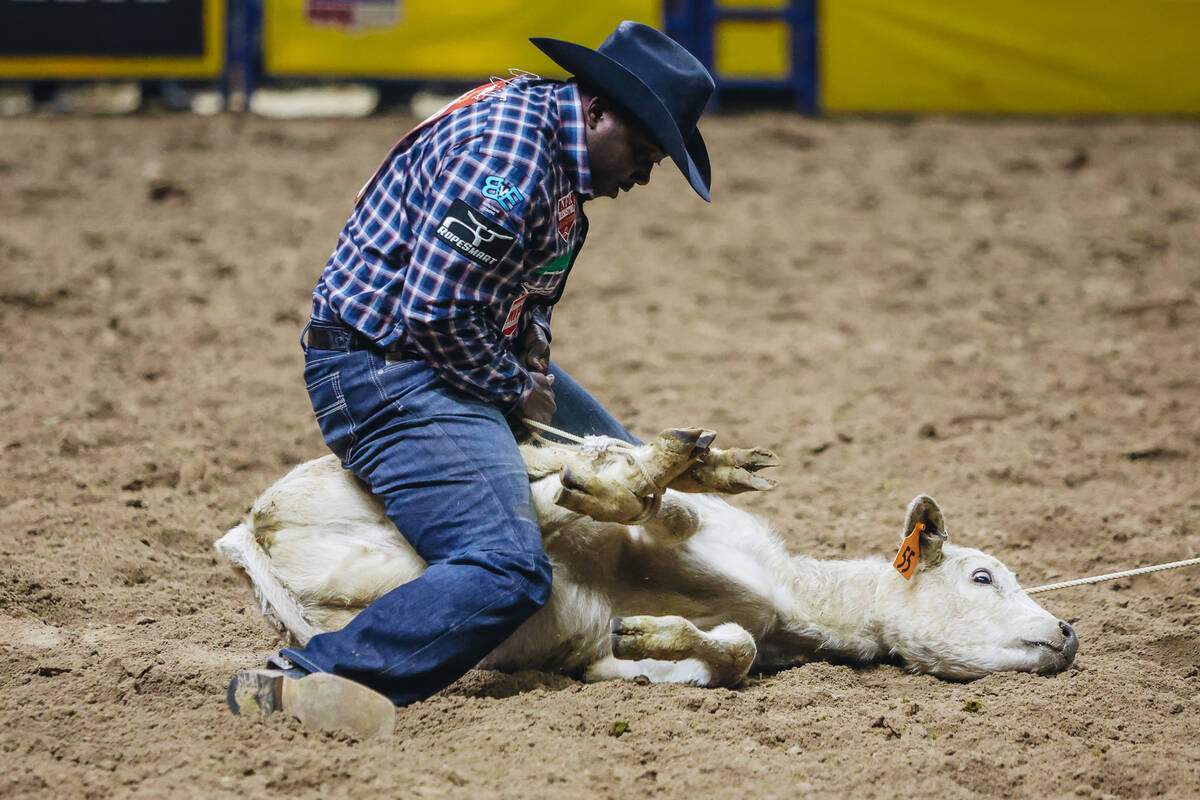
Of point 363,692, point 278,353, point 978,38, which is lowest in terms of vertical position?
point 278,353

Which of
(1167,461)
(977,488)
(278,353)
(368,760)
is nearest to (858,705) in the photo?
(368,760)

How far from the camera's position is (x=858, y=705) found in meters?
3.18

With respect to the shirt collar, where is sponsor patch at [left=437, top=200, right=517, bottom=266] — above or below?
below

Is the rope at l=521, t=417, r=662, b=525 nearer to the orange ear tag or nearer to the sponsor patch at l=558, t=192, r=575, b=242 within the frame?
the sponsor patch at l=558, t=192, r=575, b=242

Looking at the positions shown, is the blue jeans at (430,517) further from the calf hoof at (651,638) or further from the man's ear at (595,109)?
the man's ear at (595,109)

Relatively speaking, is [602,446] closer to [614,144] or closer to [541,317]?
[541,317]

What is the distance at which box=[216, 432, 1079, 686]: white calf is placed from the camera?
3092 mm

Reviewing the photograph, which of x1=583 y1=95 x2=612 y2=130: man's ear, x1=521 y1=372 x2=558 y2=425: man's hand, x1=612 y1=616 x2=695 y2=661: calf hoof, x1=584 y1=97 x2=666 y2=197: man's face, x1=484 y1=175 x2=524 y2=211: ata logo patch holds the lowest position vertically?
x1=612 y1=616 x2=695 y2=661: calf hoof

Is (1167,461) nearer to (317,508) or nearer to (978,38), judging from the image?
(317,508)

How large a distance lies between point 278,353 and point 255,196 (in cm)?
257

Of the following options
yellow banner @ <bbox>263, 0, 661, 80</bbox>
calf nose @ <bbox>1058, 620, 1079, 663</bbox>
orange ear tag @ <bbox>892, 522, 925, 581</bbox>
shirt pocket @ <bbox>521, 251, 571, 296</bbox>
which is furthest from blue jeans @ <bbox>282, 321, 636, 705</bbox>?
yellow banner @ <bbox>263, 0, 661, 80</bbox>

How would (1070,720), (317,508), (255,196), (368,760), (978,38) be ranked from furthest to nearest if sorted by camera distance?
(978,38) → (255,196) → (317,508) → (1070,720) → (368,760)

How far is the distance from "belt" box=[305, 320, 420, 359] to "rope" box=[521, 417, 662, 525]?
44 cm

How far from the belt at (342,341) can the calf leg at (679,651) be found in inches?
34.2
